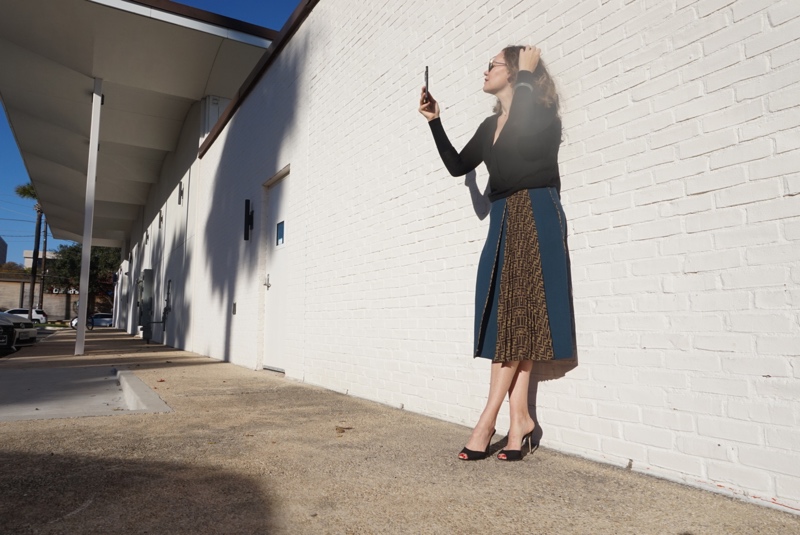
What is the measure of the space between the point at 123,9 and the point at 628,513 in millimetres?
10118

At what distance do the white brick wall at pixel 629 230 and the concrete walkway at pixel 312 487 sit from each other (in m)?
0.27

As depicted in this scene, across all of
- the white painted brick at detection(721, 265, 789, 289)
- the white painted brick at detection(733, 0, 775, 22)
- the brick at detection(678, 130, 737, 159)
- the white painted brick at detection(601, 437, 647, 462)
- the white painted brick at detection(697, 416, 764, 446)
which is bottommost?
the white painted brick at detection(601, 437, 647, 462)

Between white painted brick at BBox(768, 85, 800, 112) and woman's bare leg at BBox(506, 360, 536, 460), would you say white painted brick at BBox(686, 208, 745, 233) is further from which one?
woman's bare leg at BBox(506, 360, 536, 460)

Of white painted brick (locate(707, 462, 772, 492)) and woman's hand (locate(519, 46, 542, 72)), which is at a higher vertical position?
woman's hand (locate(519, 46, 542, 72))

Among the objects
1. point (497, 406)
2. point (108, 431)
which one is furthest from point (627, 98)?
point (108, 431)

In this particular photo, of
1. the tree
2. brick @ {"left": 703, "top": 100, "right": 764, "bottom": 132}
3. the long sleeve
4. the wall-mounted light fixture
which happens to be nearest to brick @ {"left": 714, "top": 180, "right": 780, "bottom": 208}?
brick @ {"left": 703, "top": 100, "right": 764, "bottom": 132}

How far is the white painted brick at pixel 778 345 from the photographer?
1.83m

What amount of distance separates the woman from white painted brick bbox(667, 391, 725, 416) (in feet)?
1.53

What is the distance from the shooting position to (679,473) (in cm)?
214

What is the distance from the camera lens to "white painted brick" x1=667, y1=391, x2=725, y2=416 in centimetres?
204

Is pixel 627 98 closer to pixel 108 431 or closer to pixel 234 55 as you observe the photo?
pixel 108 431

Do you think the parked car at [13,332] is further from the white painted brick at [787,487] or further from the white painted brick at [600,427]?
the white painted brick at [787,487]

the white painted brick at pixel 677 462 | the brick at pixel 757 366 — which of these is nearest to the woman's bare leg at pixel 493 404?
the white painted brick at pixel 677 462

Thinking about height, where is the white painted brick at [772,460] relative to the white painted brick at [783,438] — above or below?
below
